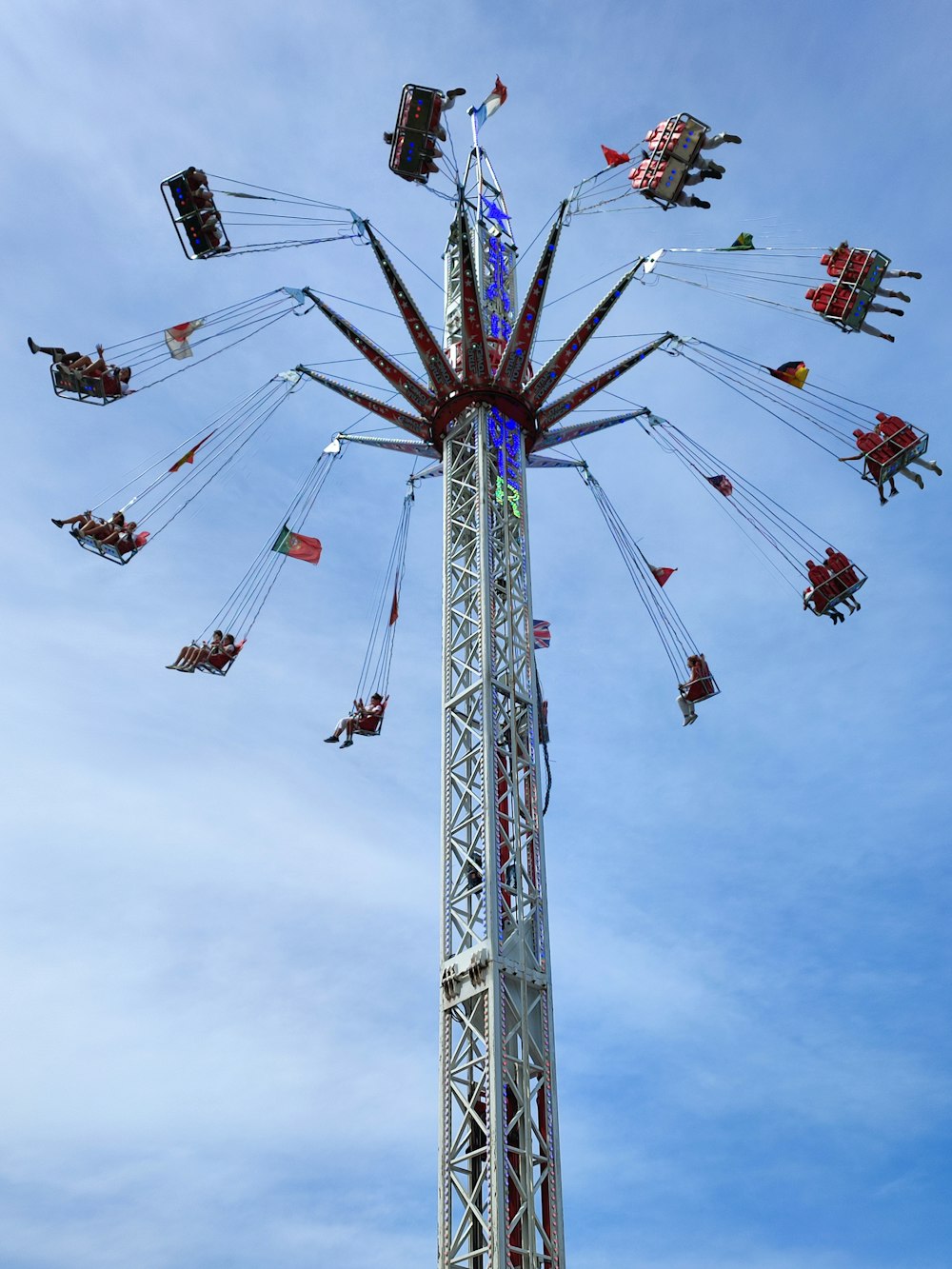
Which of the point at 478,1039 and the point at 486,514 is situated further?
the point at 486,514

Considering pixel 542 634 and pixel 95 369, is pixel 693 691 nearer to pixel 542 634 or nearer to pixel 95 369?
pixel 542 634

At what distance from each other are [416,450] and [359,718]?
5159 millimetres

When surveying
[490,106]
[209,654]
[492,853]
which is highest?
[490,106]

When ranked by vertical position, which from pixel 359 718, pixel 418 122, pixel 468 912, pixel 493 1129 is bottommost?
pixel 493 1129

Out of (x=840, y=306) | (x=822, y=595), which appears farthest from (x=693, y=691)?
(x=840, y=306)

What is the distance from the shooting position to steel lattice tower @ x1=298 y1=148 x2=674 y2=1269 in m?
17.0

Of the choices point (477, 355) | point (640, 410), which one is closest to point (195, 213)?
point (477, 355)

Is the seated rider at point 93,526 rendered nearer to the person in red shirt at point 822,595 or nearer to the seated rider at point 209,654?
the seated rider at point 209,654

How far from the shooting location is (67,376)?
2214cm

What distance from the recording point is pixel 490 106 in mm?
27484

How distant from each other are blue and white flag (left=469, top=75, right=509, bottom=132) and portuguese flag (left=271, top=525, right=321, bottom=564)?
32.1 feet

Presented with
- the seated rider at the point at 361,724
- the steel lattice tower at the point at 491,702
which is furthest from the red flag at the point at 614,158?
the seated rider at the point at 361,724

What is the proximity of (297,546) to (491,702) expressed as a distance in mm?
6931

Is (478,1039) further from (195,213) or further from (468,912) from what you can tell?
(195,213)
